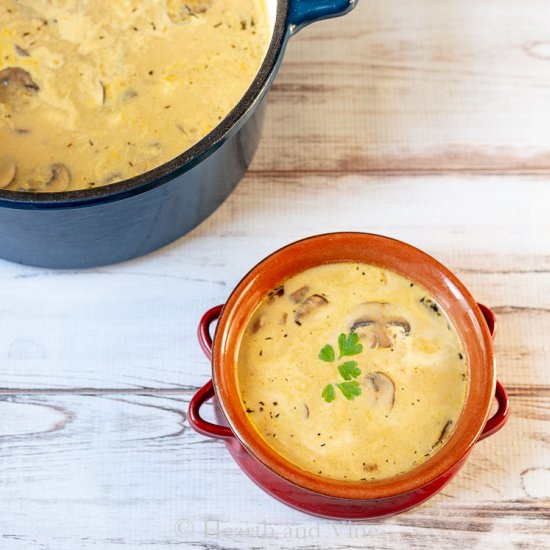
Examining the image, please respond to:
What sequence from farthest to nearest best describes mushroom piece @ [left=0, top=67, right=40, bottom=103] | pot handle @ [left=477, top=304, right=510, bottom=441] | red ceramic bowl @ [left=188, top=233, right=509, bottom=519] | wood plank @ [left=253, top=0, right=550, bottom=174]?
wood plank @ [left=253, top=0, right=550, bottom=174] < mushroom piece @ [left=0, top=67, right=40, bottom=103] < pot handle @ [left=477, top=304, right=510, bottom=441] < red ceramic bowl @ [left=188, top=233, right=509, bottom=519]

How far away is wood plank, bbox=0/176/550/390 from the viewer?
5.37ft

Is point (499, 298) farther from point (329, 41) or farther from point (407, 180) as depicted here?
point (329, 41)

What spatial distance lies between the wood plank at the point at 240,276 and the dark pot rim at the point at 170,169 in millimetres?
321

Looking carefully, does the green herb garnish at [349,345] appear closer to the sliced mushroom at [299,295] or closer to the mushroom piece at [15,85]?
the sliced mushroom at [299,295]

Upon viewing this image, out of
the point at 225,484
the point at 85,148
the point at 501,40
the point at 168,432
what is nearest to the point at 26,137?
the point at 85,148

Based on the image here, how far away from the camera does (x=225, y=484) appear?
156 centimetres

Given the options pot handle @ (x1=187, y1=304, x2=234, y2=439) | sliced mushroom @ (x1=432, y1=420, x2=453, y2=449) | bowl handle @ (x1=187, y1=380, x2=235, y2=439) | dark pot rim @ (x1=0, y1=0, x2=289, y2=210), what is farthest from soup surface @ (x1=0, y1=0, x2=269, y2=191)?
sliced mushroom @ (x1=432, y1=420, x2=453, y2=449)

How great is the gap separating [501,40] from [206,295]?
0.75 m

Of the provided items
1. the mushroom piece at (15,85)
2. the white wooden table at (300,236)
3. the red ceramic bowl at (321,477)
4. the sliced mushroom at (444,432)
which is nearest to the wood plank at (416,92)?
the white wooden table at (300,236)

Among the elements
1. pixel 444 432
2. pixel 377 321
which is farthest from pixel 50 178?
pixel 444 432

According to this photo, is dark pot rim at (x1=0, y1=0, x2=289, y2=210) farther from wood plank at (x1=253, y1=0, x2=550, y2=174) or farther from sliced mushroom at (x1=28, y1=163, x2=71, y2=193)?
wood plank at (x1=253, y1=0, x2=550, y2=174)

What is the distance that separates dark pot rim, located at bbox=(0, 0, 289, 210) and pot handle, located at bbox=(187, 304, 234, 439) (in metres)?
0.23

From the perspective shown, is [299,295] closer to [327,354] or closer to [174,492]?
[327,354]

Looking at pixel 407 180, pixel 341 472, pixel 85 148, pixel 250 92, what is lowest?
pixel 341 472
